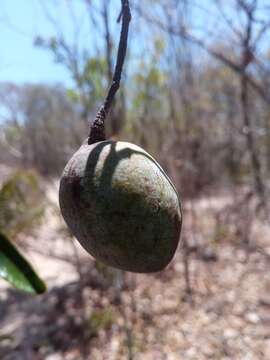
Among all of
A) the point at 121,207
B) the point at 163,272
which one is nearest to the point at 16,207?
the point at 163,272

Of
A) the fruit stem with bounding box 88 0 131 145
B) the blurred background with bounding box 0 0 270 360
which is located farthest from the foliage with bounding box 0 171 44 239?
the fruit stem with bounding box 88 0 131 145

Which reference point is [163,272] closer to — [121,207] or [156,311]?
[156,311]

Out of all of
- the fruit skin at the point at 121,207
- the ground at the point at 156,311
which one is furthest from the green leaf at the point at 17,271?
the fruit skin at the point at 121,207

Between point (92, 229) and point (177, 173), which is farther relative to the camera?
point (177, 173)

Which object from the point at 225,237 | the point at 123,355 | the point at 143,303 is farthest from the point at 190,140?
the point at 123,355

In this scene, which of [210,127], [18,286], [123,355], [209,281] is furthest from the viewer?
[210,127]

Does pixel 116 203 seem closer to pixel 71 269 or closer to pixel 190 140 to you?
pixel 190 140
